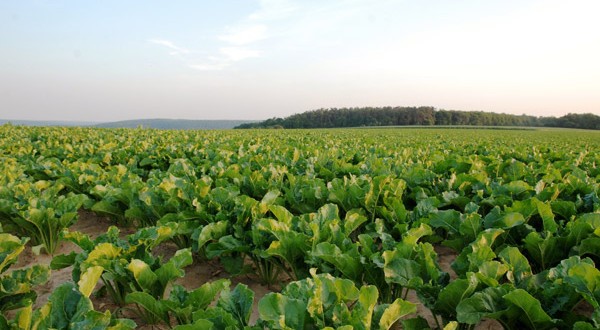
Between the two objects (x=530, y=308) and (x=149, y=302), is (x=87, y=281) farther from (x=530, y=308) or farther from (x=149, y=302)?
(x=530, y=308)

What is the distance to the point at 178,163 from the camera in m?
5.86

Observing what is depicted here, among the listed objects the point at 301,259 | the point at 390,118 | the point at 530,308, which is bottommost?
the point at 301,259

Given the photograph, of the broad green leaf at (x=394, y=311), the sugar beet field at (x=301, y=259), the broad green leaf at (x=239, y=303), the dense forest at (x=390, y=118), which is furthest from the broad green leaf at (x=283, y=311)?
the dense forest at (x=390, y=118)

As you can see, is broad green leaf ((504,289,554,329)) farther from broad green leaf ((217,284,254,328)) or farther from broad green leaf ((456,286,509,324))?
broad green leaf ((217,284,254,328))

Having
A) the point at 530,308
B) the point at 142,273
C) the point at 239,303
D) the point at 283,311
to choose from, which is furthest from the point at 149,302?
the point at 530,308

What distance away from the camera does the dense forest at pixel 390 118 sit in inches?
3848

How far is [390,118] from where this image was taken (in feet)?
334

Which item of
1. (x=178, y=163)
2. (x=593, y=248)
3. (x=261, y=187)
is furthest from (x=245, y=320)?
(x=178, y=163)

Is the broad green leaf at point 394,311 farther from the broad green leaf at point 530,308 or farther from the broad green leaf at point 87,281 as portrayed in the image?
the broad green leaf at point 87,281

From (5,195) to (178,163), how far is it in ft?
7.42

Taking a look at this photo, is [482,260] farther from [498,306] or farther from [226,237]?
[226,237]

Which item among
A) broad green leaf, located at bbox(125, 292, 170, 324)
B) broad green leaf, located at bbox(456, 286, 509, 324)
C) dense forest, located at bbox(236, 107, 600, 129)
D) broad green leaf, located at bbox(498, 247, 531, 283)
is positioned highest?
dense forest, located at bbox(236, 107, 600, 129)

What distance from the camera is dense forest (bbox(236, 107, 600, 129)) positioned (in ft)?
321

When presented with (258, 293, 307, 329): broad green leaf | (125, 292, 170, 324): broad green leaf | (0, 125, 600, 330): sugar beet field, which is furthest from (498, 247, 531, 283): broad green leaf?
(125, 292, 170, 324): broad green leaf
